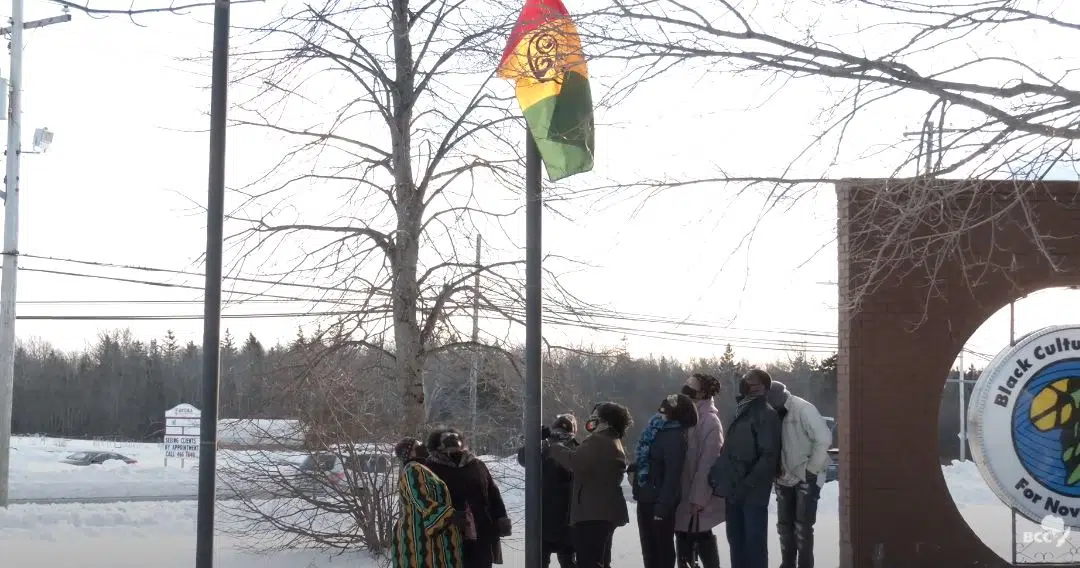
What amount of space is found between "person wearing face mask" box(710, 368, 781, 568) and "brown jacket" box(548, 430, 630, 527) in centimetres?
73

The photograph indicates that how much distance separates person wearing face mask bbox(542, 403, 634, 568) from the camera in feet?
27.7

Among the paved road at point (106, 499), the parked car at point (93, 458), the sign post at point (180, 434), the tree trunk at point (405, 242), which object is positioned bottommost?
the parked car at point (93, 458)

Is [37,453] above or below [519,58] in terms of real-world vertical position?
below

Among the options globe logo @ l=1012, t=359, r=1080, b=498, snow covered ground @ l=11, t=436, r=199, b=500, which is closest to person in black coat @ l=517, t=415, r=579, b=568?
globe logo @ l=1012, t=359, r=1080, b=498

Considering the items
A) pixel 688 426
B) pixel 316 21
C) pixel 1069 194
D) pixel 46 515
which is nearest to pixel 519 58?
pixel 688 426

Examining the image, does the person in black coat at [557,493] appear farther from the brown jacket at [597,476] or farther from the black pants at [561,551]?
the brown jacket at [597,476]

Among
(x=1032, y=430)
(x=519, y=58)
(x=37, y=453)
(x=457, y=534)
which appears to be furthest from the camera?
(x=37, y=453)

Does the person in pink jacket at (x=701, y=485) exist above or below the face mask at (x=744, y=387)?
below

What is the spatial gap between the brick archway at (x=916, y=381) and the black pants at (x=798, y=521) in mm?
531

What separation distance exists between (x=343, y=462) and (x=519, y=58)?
4.96 metres

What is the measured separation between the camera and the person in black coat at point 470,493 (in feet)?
25.3

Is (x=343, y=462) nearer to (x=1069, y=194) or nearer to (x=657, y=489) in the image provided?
(x=657, y=489)

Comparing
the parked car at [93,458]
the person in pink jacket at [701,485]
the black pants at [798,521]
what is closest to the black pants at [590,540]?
the person in pink jacket at [701,485]

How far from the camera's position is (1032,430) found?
941cm
